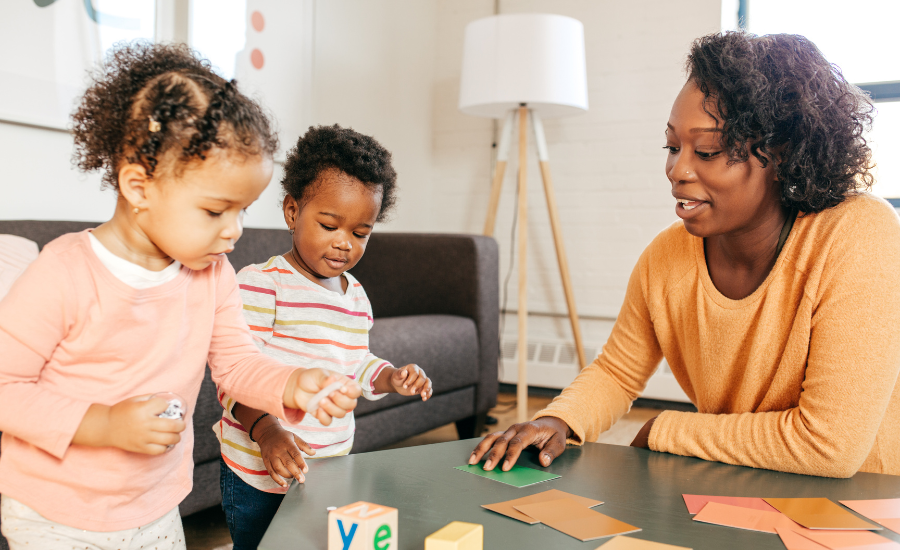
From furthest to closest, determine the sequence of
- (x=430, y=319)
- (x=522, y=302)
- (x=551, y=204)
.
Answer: (x=551, y=204)
(x=522, y=302)
(x=430, y=319)

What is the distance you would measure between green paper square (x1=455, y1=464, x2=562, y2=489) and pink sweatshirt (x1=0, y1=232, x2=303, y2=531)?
0.77 ft

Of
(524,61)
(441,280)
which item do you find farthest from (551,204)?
(441,280)

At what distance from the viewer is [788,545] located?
611 millimetres

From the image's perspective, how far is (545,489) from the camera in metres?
0.76

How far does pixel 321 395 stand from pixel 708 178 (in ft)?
2.33

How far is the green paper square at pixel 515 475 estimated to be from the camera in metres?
0.78

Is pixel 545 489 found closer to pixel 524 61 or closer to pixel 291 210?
pixel 291 210

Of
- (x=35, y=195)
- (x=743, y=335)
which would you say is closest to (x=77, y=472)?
(x=743, y=335)

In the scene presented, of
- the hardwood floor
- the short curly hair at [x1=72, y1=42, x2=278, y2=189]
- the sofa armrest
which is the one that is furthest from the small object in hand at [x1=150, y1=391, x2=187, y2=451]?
the sofa armrest

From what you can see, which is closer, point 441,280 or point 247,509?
point 247,509

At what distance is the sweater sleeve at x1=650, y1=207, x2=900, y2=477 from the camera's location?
87 cm

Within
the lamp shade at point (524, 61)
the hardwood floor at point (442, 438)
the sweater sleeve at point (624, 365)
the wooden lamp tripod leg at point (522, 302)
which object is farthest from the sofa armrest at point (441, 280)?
the sweater sleeve at point (624, 365)

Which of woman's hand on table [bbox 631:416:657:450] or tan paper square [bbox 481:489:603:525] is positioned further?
woman's hand on table [bbox 631:416:657:450]

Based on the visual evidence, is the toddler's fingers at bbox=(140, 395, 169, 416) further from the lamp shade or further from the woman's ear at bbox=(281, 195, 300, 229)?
the lamp shade
